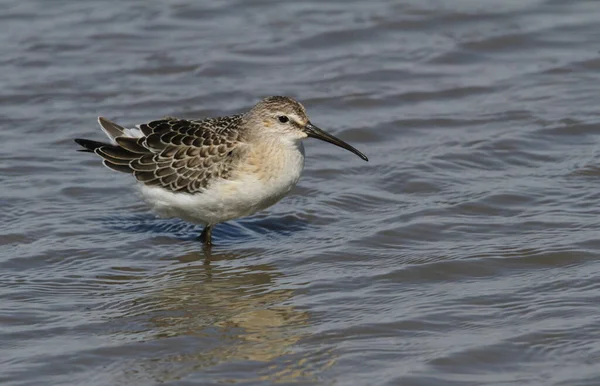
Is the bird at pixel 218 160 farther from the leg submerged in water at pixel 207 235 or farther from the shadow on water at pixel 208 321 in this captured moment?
the shadow on water at pixel 208 321

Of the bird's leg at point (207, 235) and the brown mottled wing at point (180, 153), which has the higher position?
the brown mottled wing at point (180, 153)

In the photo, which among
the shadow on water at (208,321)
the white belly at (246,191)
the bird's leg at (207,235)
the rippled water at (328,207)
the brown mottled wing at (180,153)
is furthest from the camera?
the bird's leg at (207,235)

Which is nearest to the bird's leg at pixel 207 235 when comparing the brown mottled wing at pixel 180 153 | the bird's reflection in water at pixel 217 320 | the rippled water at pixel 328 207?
the rippled water at pixel 328 207

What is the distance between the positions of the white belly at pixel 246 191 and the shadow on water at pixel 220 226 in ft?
2.01

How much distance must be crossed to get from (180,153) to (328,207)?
5.76 feet

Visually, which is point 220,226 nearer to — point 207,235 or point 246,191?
point 207,235

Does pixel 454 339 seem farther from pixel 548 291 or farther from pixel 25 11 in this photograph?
pixel 25 11

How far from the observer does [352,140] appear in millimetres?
13586

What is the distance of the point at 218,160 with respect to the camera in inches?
411

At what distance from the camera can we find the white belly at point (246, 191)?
33.8 ft

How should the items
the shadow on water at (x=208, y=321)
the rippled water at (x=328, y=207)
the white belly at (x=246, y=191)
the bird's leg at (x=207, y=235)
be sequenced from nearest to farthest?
the shadow on water at (x=208, y=321), the rippled water at (x=328, y=207), the white belly at (x=246, y=191), the bird's leg at (x=207, y=235)

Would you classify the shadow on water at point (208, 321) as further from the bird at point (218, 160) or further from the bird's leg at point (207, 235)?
the bird at point (218, 160)

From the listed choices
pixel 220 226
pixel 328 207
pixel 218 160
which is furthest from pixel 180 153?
pixel 328 207

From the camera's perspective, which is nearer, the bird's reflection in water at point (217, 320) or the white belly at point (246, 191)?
the bird's reflection in water at point (217, 320)
